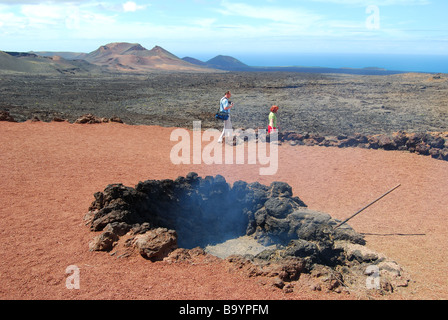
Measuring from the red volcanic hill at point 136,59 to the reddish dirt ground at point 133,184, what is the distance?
4927 centimetres

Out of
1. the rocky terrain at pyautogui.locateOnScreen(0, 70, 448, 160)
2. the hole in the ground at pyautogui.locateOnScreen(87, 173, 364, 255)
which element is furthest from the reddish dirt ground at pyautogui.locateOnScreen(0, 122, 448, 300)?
the rocky terrain at pyautogui.locateOnScreen(0, 70, 448, 160)

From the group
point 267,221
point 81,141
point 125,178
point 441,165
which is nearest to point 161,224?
point 267,221

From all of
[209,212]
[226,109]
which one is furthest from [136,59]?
[209,212]

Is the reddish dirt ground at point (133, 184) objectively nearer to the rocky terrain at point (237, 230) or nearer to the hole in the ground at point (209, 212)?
the rocky terrain at point (237, 230)

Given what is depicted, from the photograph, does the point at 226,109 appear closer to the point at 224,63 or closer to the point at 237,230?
the point at 237,230

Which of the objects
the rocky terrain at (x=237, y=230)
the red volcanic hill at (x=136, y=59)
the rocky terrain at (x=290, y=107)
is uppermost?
the red volcanic hill at (x=136, y=59)

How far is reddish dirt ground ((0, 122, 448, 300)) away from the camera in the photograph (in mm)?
3893

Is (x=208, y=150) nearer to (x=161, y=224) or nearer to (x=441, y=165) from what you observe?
(x=161, y=224)

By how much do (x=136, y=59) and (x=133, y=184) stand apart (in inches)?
2510

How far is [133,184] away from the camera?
7.21 metres

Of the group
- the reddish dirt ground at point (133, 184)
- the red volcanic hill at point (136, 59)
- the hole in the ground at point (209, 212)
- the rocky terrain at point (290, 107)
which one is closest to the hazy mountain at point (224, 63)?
the red volcanic hill at point (136, 59)

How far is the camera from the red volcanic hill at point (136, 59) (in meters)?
61.3

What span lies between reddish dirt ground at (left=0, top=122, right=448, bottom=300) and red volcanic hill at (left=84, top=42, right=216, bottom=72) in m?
49.3

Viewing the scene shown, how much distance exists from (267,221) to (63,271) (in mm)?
3136
